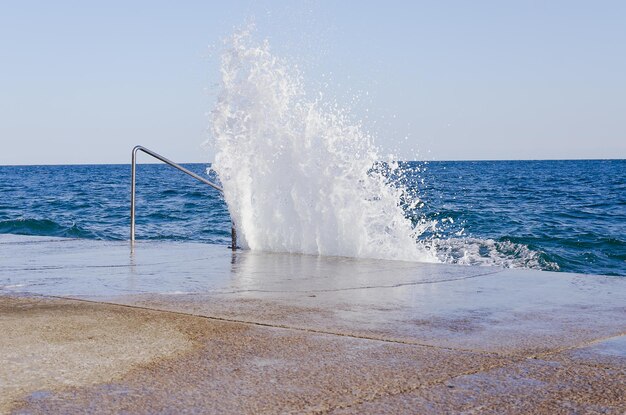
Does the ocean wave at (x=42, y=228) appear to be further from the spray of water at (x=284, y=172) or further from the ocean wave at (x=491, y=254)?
the spray of water at (x=284, y=172)

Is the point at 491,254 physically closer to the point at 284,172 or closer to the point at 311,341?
the point at 284,172

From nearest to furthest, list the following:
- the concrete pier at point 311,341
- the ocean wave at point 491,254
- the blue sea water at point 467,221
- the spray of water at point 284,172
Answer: the concrete pier at point 311,341
the spray of water at point 284,172
the ocean wave at point 491,254
the blue sea water at point 467,221

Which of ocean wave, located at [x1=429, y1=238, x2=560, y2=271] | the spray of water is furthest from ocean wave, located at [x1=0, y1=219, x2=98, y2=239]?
the spray of water

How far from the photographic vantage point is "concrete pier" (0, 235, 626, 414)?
247 centimetres

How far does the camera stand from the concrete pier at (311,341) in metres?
2.47

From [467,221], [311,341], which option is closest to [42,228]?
[467,221]

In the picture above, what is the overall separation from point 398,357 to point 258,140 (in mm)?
4949

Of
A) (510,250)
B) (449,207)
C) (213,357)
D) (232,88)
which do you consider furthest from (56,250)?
(449,207)

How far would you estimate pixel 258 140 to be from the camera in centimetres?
773

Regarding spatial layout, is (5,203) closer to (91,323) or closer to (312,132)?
(312,132)

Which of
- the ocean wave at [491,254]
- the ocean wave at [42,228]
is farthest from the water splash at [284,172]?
the ocean wave at [42,228]

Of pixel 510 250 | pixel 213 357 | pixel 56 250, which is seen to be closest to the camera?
pixel 213 357

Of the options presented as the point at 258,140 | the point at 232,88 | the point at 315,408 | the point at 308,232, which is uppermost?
the point at 232,88

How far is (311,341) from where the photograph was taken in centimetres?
327
